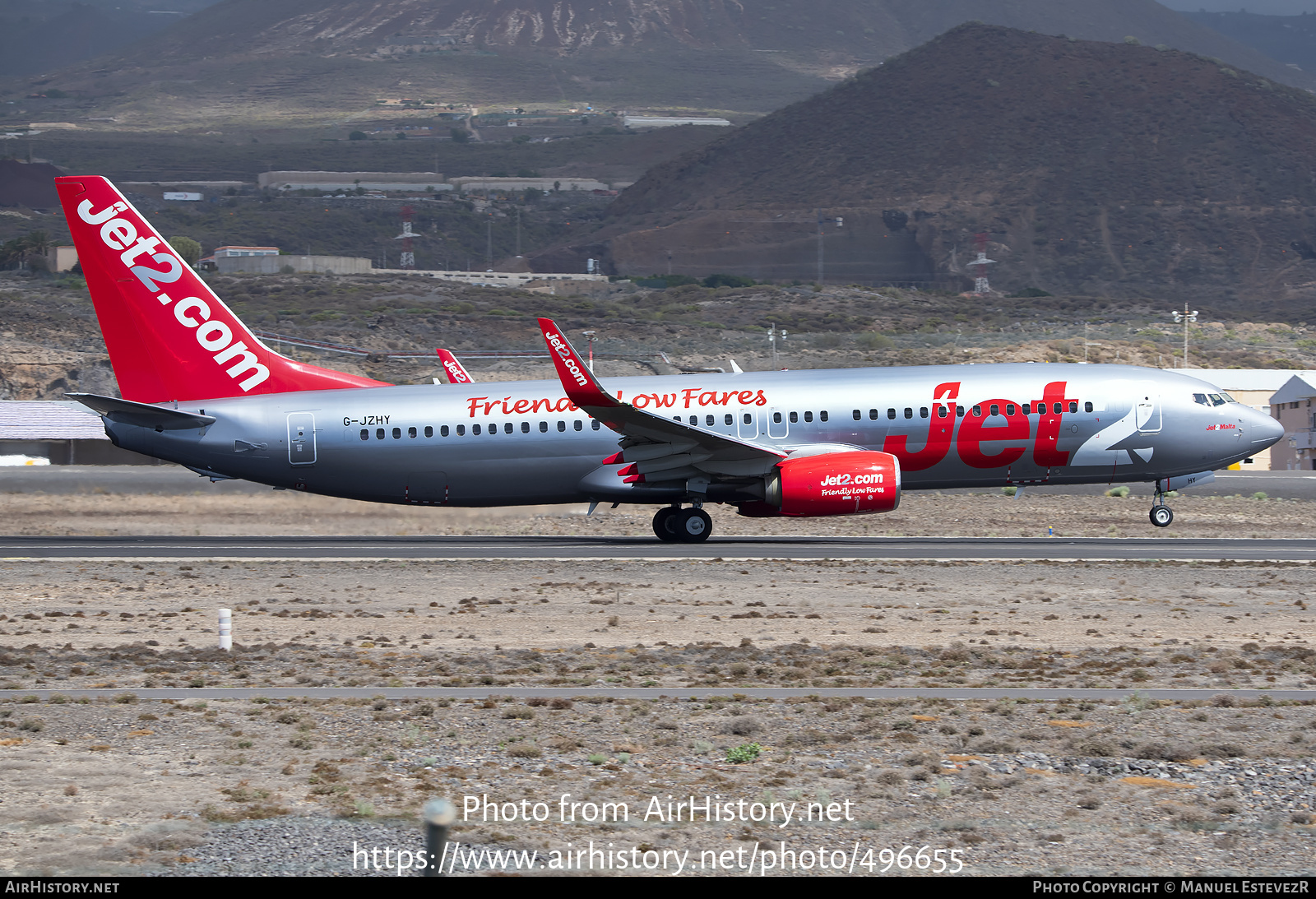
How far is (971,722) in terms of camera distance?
14461mm

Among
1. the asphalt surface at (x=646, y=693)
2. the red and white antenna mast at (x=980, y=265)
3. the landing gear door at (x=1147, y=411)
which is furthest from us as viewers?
the red and white antenna mast at (x=980, y=265)

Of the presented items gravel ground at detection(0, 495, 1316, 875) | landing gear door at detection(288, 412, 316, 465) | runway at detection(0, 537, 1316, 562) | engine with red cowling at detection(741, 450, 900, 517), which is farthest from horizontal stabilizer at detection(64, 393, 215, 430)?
engine with red cowling at detection(741, 450, 900, 517)

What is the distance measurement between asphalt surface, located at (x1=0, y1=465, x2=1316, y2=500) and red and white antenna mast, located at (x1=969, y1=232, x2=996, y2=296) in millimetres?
127367

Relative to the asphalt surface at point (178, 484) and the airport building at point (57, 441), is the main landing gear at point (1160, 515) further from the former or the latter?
the airport building at point (57, 441)

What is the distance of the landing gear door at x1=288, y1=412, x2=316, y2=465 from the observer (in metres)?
33.5

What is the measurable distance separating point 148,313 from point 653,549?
13.4m

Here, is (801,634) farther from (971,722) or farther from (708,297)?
(708,297)

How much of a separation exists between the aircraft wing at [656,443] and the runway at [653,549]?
6.13 feet

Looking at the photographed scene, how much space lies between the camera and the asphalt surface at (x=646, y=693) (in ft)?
52.5

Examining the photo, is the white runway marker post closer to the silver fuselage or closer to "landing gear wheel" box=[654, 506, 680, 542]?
the silver fuselage

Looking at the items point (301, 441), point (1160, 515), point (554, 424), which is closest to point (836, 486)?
point (554, 424)

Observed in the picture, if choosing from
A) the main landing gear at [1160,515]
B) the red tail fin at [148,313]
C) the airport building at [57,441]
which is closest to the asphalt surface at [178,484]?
the main landing gear at [1160,515]

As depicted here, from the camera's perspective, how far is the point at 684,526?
112 feet
